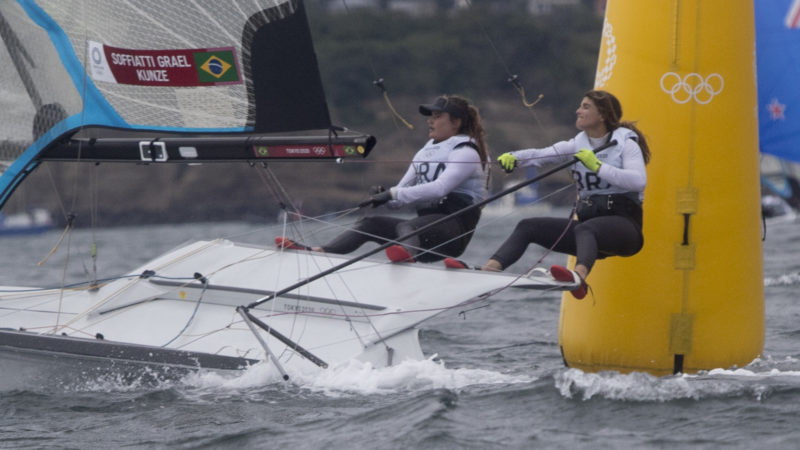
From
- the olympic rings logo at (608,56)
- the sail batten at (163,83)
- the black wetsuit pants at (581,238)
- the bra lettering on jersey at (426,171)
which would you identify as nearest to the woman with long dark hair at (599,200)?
the black wetsuit pants at (581,238)

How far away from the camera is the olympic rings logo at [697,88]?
5176 mm

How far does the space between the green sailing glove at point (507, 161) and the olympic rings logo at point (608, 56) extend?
0.79 metres

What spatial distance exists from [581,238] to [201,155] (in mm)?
1599

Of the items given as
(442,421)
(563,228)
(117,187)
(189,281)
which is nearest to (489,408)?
(442,421)

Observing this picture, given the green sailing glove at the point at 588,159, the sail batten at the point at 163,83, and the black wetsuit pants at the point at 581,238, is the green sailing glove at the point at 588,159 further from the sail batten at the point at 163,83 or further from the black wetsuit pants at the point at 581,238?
the sail batten at the point at 163,83

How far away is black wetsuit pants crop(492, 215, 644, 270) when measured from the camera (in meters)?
4.68

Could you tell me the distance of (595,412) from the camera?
4.33 metres

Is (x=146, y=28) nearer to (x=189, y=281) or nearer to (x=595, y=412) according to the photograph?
(x=189, y=281)

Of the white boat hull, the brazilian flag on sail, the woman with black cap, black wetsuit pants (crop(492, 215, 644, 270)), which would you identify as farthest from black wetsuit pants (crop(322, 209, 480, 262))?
the brazilian flag on sail

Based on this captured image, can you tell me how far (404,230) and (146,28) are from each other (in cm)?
136

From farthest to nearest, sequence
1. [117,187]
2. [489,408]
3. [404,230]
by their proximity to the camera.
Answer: [117,187] < [404,230] < [489,408]

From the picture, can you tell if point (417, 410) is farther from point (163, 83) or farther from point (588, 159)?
point (163, 83)

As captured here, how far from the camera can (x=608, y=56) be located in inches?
215

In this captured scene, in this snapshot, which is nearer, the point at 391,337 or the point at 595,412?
the point at 595,412
